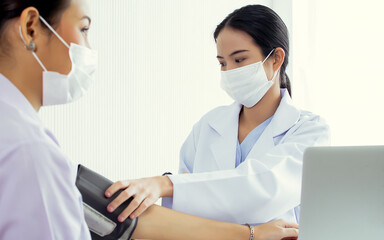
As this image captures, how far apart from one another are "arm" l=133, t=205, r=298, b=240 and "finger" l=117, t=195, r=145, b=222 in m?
0.09

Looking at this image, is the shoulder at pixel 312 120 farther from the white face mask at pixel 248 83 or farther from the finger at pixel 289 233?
the finger at pixel 289 233

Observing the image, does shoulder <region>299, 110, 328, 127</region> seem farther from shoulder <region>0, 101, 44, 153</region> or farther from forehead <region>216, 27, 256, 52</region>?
shoulder <region>0, 101, 44, 153</region>

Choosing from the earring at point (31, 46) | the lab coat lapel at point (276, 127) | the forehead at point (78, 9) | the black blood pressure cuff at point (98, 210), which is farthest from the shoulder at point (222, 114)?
the earring at point (31, 46)

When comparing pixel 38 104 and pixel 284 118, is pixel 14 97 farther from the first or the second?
pixel 284 118

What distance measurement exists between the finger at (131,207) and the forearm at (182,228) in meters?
0.09

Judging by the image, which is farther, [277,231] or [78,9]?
[277,231]

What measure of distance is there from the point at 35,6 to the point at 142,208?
0.63 m

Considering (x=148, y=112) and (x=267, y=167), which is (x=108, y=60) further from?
(x=267, y=167)

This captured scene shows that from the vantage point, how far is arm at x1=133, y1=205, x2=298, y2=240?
1266mm

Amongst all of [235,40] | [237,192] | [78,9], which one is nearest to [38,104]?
[78,9]

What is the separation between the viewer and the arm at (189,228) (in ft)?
4.15

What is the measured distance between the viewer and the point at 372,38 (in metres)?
2.89

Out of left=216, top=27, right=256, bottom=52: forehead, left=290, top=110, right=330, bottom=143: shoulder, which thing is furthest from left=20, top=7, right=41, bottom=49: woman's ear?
left=290, top=110, right=330, bottom=143: shoulder

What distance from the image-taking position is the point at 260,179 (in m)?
1.42
